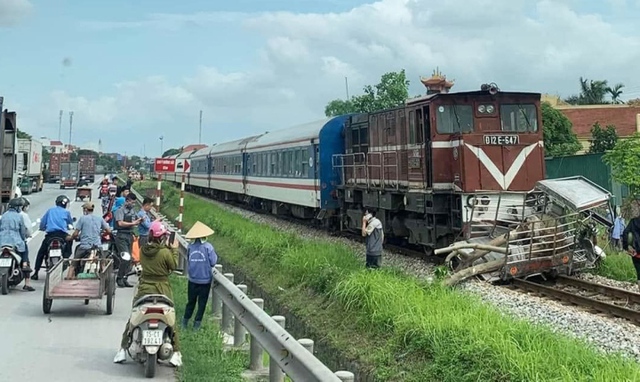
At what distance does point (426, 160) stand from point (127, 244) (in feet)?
21.8

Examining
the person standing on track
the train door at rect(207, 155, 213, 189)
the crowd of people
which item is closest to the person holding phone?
the crowd of people

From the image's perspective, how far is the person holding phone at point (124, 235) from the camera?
12711 millimetres

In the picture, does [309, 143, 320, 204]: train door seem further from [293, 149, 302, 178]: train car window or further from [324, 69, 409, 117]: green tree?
[324, 69, 409, 117]: green tree

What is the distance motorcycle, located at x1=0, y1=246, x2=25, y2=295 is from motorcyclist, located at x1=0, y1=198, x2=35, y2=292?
0.10 meters

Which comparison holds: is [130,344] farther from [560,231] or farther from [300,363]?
[560,231]

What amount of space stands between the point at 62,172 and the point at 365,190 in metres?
54.7

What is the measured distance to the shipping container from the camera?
27.2 meters

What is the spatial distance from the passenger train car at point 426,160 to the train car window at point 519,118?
0.02m

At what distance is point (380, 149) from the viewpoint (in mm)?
18312

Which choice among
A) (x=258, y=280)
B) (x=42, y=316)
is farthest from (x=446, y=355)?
(x=258, y=280)

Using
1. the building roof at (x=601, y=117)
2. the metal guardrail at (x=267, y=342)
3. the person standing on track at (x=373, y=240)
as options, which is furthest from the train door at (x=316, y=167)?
the building roof at (x=601, y=117)

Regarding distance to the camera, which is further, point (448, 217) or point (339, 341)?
point (448, 217)

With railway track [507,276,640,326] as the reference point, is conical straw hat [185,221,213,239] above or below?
above

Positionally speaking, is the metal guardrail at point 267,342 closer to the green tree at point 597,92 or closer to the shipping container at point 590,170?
the shipping container at point 590,170
